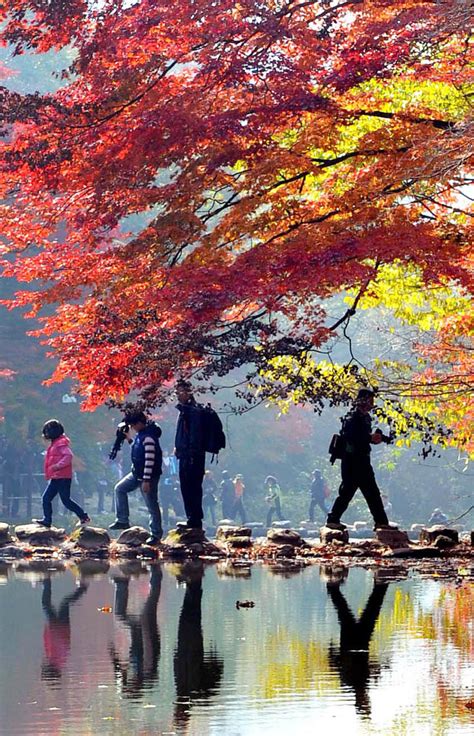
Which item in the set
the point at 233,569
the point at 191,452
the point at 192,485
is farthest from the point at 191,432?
the point at 233,569

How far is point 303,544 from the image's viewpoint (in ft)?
58.7

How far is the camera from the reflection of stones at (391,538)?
56.4 feet

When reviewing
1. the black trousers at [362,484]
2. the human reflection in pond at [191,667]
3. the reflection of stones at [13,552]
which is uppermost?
the black trousers at [362,484]

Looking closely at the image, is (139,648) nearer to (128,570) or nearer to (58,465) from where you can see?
(128,570)

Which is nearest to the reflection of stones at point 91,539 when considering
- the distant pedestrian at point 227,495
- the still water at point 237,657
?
the still water at point 237,657

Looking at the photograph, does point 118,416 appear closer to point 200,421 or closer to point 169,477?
point 169,477

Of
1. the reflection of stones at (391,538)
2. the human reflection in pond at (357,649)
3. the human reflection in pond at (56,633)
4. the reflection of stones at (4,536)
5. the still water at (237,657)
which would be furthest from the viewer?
the reflection of stones at (4,536)

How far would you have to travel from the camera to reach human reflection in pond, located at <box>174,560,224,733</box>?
7219 mm

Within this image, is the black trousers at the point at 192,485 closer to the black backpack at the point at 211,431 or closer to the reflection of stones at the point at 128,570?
the black backpack at the point at 211,431

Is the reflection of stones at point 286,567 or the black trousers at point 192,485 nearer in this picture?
the reflection of stones at point 286,567

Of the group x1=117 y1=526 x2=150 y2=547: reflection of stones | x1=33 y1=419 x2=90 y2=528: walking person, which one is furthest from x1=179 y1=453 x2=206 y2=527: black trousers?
x1=33 y1=419 x2=90 y2=528: walking person

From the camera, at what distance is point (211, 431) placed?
17500 millimetres

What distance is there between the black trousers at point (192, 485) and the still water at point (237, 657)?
11.9ft

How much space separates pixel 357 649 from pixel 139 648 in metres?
1.48
